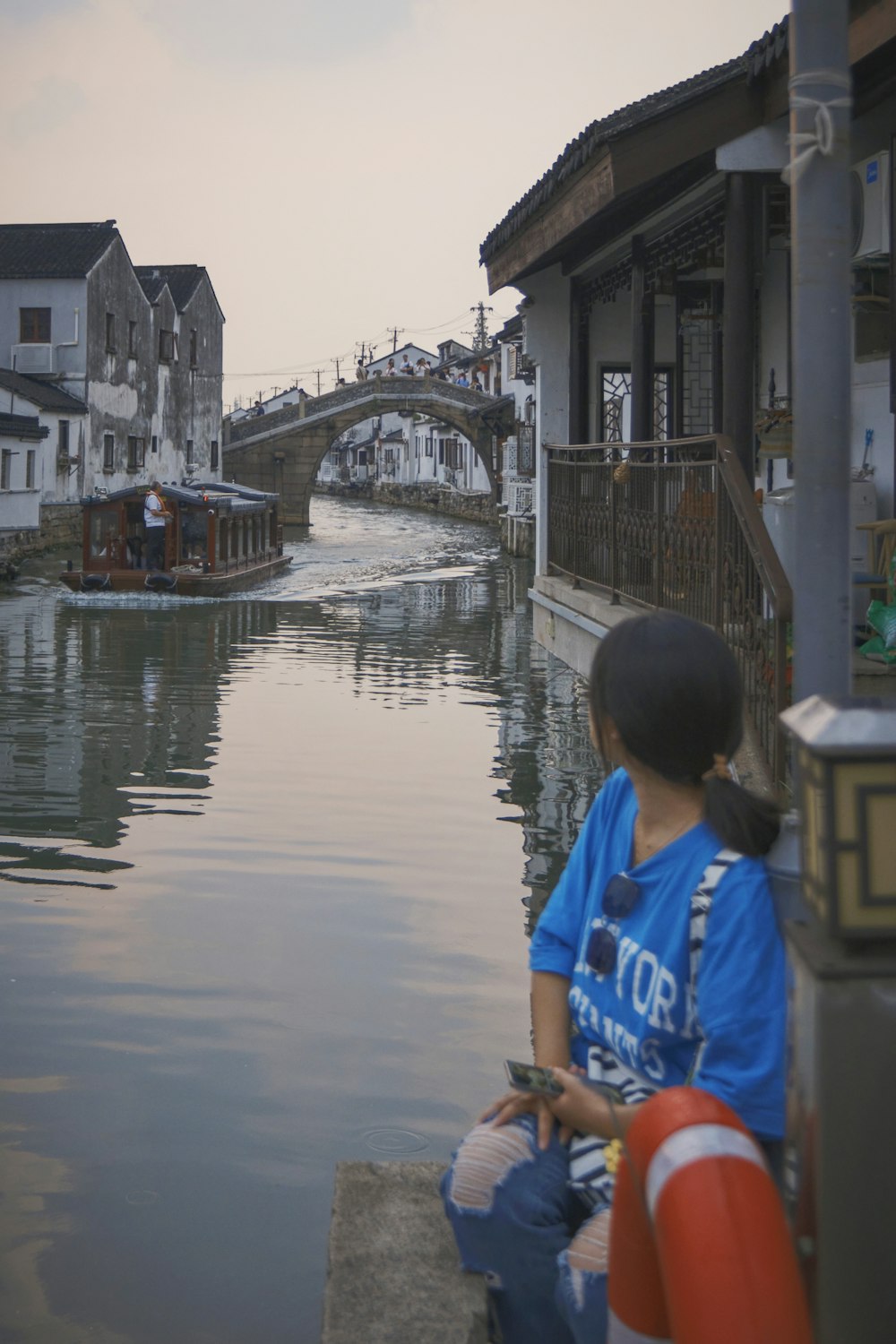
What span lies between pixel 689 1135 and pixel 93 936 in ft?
17.0

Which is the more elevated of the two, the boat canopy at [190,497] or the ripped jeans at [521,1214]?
the boat canopy at [190,497]

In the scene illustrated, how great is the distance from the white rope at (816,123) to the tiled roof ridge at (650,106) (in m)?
5.05

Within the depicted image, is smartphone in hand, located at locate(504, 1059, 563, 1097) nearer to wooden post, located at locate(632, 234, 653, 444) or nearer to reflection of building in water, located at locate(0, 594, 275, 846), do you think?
reflection of building in water, located at locate(0, 594, 275, 846)

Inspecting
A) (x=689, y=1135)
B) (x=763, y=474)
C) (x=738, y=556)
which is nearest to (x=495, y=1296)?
(x=689, y=1135)

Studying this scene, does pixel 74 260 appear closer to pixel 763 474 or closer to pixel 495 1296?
pixel 763 474

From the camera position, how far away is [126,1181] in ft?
14.3

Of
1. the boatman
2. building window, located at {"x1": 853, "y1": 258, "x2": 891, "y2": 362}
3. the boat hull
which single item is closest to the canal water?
building window, located at {"x1": 853, "y1": 258, "x2": 891, "y2": 362}

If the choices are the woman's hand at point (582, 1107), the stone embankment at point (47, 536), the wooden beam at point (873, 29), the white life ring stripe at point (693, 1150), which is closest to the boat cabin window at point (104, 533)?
the stone embankment at point (47, 536)

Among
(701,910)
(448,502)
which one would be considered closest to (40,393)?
(448,502)

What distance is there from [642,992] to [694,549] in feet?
16.9

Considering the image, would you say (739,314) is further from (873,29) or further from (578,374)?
(578,374)

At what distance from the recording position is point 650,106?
27.4 feet

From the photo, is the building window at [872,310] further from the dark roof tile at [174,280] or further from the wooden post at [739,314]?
the dark roof tile at [174,280]

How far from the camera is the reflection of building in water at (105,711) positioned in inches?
382
